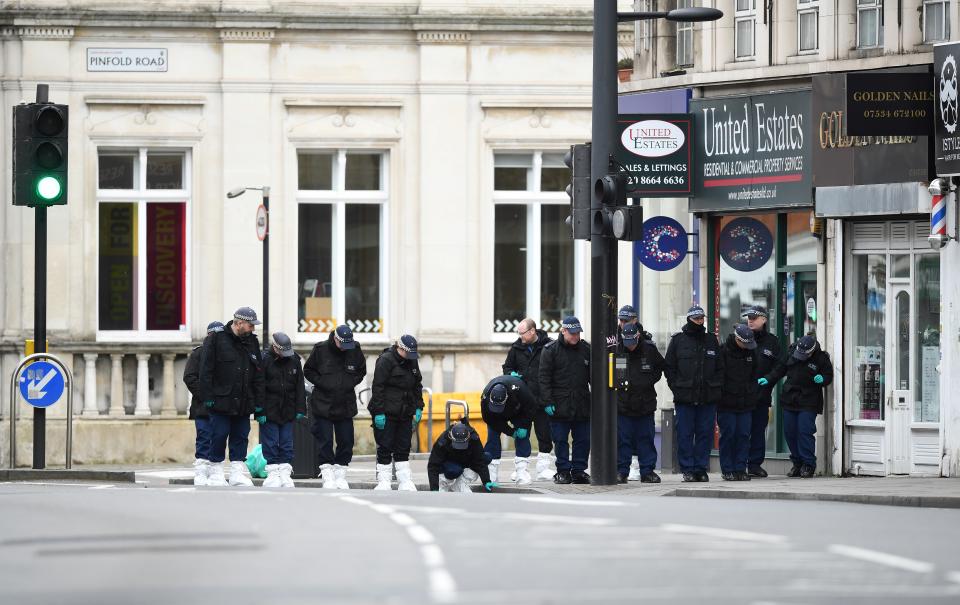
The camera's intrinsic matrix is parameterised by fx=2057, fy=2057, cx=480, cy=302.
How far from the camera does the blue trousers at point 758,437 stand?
22234 mm

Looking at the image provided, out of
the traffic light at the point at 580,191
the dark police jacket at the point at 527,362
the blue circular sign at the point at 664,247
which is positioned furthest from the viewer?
the blue circular sign at the point at 664,247

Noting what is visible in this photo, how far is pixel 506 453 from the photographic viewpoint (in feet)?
99.0

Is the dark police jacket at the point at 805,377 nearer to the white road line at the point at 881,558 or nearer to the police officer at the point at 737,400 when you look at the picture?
the police officer at the point at 737,400

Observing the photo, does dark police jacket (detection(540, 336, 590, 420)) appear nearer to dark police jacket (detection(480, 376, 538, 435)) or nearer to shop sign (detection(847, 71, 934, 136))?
dark police jacket (detection(480, 376, 538, 435))

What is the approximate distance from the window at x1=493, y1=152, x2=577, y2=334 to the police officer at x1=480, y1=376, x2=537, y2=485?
27.9ft

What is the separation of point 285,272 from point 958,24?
12.2 meters

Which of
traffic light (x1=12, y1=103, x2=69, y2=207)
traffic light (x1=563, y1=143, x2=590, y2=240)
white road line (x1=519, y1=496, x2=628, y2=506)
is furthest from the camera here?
traffic light (x1=12, y1=103, x2=69, y2=207)

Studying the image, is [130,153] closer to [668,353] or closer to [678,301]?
[678,301]

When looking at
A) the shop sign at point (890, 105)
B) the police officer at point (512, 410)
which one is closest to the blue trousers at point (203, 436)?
the police officer at point (512, 410)

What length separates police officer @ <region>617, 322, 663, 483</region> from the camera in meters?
21.4

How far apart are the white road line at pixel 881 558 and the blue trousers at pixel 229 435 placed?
32.9 ft

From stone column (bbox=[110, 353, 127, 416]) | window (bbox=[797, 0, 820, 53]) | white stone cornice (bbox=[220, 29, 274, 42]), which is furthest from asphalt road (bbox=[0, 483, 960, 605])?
white stone cornice (bbox=[220, 29, 274, 42])

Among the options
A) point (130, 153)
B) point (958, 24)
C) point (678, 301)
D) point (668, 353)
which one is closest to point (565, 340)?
point (668, 353)

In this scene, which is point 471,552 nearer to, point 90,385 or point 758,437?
point 758,437
